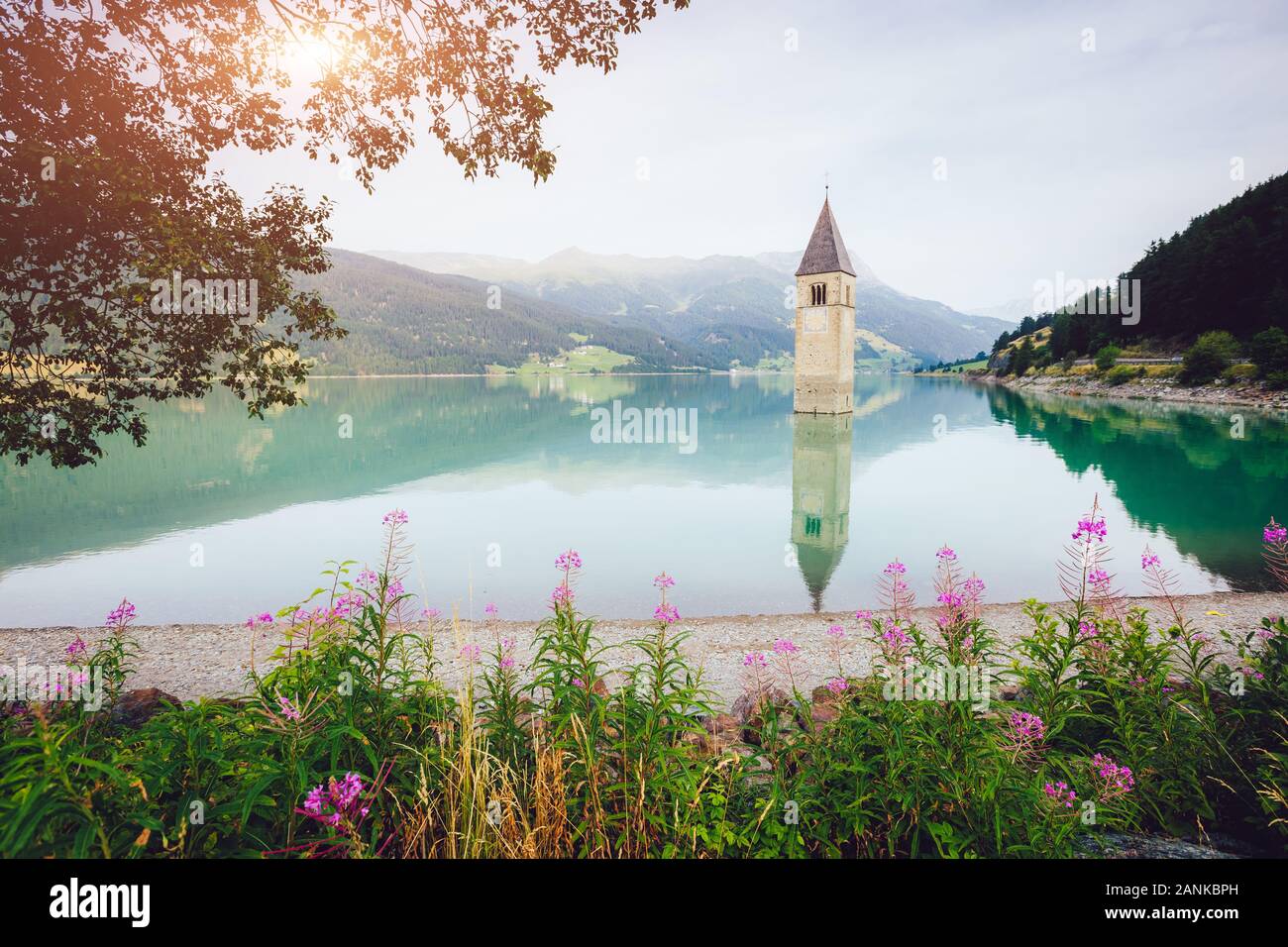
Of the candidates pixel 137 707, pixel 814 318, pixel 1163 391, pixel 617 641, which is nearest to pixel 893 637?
pixel 137 707

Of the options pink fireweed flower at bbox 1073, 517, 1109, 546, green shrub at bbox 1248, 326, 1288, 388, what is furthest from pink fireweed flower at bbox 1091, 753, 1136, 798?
green shrub at bbox 1248, 326, 1288, 388

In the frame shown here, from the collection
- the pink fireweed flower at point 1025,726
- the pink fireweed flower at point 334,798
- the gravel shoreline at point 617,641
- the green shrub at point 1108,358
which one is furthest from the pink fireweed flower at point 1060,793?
the green shrub at point 1108,358

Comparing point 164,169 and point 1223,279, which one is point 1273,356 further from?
point 164,169

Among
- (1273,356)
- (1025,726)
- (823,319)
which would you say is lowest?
(1025,726)

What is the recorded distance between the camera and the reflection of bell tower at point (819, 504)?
19133 mm

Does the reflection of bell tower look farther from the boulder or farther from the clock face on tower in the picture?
the clock face on tower

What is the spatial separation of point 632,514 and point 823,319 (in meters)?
72.1

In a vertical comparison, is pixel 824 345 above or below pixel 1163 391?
above

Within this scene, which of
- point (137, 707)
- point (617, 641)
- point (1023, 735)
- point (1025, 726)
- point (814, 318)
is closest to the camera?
point (1025, 726)

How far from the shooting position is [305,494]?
33.4 metres

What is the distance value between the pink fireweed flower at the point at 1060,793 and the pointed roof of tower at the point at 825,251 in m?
92.8

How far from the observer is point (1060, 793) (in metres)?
4.24

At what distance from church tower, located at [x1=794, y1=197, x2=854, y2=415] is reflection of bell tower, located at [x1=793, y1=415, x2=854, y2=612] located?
29.2 meters
